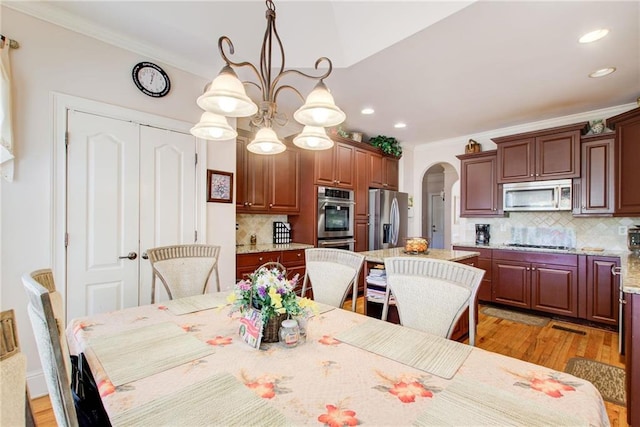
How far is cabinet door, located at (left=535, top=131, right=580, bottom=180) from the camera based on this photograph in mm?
3605

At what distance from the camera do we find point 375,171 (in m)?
4.89

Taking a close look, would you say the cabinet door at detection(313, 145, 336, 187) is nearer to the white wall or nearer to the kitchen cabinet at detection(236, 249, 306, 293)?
the kitchen cabinet at detection(236, 249, 306, 293)

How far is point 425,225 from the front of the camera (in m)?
7.75

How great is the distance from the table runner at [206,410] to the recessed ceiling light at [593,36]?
316 centimetres

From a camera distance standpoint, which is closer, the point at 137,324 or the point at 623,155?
the point at 137,324

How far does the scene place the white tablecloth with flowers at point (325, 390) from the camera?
740mm

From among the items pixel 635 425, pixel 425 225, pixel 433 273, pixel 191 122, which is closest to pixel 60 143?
pixel 191 122

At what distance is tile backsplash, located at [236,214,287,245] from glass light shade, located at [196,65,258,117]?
2422 millimetres

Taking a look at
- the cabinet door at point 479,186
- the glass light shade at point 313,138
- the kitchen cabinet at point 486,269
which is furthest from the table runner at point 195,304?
the cabinet door at point 479,186

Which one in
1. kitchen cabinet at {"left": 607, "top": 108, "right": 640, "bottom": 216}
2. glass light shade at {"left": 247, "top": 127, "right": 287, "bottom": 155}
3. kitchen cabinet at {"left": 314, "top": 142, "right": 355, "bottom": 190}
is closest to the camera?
glass light shade at {"left": 247, "top": 127, "right": 287, "bottom": 155}

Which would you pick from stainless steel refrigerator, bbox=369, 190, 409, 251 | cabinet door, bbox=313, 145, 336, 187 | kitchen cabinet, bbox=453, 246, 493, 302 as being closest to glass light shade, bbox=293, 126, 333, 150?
cabinet door, bbox=313, 145, 336, 187

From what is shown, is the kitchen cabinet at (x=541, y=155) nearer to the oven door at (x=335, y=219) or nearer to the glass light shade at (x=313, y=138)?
the oven door at (x=335, y=219)

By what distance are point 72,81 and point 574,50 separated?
3877 millimetres

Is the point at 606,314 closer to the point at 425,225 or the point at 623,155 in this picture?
the point at 623,155
